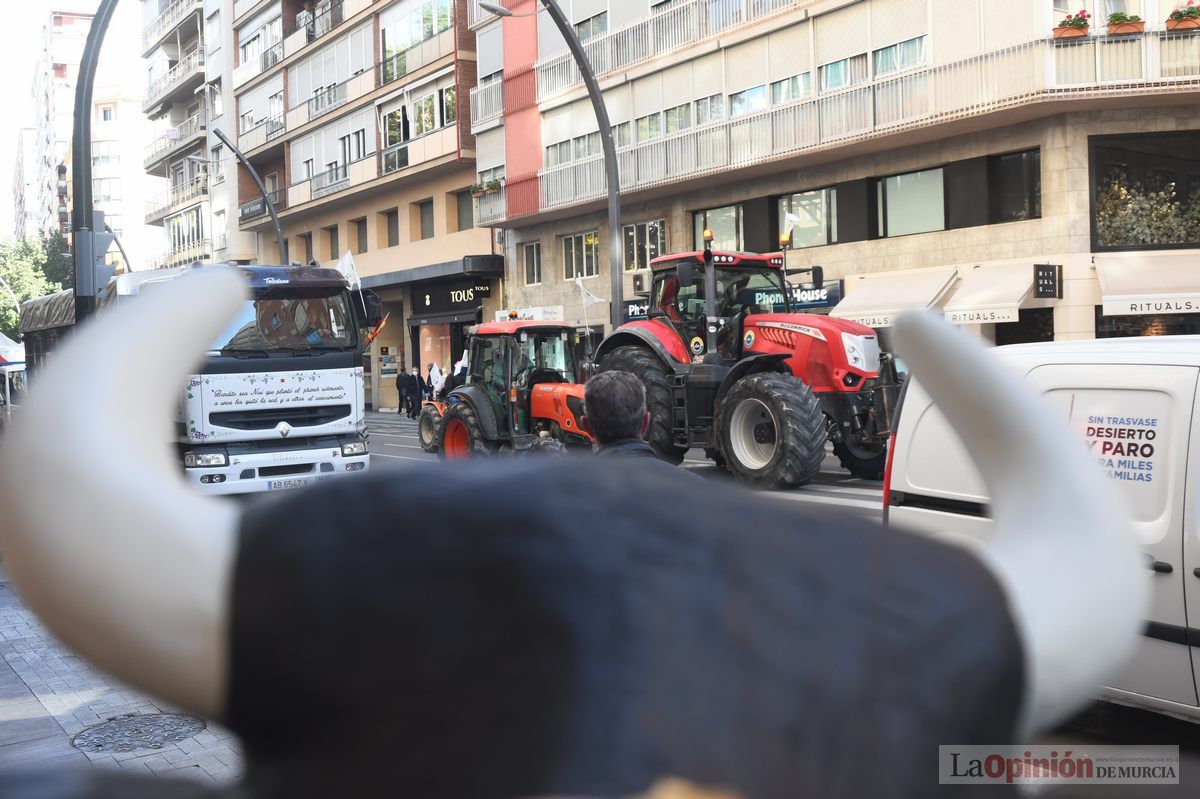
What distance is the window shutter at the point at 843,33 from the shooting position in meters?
21.8

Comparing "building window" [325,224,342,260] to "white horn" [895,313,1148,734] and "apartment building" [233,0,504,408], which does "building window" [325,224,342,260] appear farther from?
"white horn" [895,313,1148,734]

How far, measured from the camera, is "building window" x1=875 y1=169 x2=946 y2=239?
21406mm

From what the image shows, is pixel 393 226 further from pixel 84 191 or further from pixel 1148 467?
pixel 1148 467

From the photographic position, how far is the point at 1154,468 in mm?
4355

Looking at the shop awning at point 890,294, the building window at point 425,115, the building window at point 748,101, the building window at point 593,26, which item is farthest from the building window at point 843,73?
the building window at point 425,115

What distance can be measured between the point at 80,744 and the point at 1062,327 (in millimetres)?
18058

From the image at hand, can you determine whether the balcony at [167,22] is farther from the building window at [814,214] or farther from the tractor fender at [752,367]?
the tractor fender at [752,367]

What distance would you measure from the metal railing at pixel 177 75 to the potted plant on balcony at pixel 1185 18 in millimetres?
45911

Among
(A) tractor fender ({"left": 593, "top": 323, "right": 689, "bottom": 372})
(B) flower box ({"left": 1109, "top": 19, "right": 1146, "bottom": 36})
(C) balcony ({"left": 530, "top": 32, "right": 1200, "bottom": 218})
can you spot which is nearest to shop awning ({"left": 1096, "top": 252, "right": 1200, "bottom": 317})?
(C) balcony ({"left": 530, "top": 32, "right": 1200, "bottom": 218})

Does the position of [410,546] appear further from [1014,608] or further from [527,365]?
[527,365]

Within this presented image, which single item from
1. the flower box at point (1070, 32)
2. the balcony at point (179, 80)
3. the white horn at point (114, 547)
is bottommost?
the white horn at point (114, 547)

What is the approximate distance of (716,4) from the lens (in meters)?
25.0

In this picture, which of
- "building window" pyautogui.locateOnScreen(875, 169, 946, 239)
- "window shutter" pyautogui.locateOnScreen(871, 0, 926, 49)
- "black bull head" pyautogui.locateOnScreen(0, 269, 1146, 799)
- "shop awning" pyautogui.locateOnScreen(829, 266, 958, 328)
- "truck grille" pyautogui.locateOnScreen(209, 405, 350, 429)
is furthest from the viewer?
"building window" pyautogui.locateOnScreen(875, 169, 946, 239)

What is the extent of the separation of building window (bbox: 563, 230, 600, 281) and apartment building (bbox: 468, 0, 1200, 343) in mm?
179
